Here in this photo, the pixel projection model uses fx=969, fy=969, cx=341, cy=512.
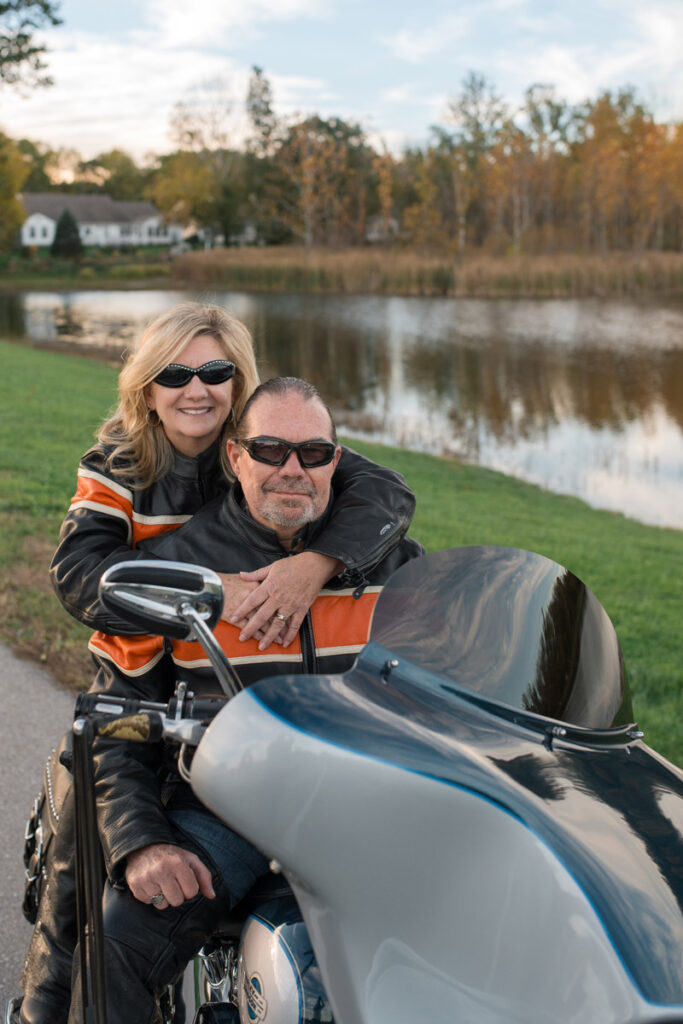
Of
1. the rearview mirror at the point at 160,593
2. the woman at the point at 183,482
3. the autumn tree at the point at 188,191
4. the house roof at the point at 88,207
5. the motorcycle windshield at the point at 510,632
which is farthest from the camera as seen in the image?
the house roof at the point at 88,207

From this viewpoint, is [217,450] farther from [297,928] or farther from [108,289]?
[108,289]

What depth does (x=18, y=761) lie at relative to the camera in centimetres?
380

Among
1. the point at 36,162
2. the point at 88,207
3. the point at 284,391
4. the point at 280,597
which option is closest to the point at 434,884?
the point at 280,597

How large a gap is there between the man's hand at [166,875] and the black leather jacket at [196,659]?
26 millimetres

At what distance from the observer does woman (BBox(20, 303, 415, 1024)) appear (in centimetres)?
215

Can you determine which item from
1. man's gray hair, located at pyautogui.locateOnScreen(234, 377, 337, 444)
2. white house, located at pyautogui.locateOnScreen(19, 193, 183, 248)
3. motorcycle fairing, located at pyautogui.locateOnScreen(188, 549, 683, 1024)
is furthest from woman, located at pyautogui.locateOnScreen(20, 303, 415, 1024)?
white house, located at pyautogui.locateOnScreen(19, 193, 183, 248)

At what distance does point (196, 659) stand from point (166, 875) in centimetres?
52

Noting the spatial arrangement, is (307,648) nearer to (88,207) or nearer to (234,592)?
(234,592)

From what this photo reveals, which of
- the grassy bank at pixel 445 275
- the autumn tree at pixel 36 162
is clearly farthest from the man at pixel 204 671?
the autumn tree at pixel 36 162

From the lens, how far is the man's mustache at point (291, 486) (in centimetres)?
224

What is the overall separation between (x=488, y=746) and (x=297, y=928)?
1.61 feet

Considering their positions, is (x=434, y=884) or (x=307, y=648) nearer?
(x=434, y=884)

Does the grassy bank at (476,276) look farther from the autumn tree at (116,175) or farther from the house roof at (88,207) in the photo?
the autumn tree at (116,175)

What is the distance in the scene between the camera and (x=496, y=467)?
1349cm
